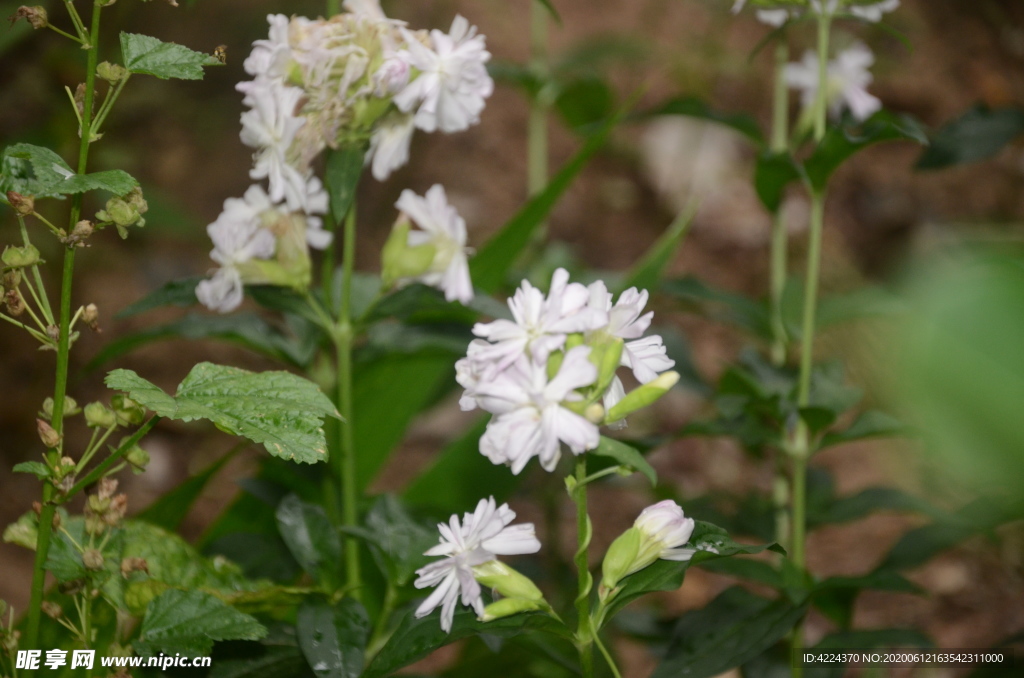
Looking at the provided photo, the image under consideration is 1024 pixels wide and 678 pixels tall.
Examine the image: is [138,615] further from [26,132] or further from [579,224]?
[579,224]

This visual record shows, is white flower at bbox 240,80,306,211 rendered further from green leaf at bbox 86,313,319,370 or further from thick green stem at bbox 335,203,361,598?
green leaf at bbox 86,313,319,370

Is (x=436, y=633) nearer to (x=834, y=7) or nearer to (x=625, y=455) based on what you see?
(x=625, y=455)

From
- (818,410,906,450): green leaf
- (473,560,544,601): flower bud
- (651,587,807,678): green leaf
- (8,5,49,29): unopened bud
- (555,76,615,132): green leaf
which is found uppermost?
(555,76,615,132): green leaf

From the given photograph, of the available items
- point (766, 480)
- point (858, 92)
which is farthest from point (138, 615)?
point (766, 480)

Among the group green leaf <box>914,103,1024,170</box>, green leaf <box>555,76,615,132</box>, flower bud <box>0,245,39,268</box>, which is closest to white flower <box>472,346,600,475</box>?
flower bud <box>0,245,39,268</box>

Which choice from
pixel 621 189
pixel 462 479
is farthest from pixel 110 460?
pixel 621 189

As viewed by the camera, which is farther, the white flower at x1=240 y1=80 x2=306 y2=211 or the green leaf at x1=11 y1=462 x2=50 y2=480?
the white flower at x1=240 y1=80 x2=306 y2=211

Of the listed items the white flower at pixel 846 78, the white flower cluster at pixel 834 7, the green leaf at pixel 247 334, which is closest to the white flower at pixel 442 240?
the green leaf at pixel 247 334
